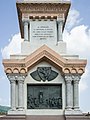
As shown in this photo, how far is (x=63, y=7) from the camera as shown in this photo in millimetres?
23953

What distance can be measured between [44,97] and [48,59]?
2.16 meters

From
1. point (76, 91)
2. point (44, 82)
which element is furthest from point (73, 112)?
point (44, 82)

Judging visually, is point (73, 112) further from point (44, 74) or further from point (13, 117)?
point (13, 117)

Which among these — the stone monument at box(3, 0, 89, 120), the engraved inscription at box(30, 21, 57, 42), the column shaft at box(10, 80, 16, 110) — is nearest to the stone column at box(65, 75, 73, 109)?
the stone monument at box(3, 0, 89, 120)

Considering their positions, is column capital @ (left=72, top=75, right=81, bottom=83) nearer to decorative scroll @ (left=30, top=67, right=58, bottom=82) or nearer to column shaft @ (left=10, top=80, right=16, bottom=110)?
decorative scroll @ (left=30, top=67, right=58, bottom=82)

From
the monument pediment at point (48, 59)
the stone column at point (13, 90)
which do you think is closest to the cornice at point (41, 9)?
the monument pediment at point (48, 59)

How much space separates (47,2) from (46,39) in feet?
7.25

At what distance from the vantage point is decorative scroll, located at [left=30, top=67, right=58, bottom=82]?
22766 millimetres

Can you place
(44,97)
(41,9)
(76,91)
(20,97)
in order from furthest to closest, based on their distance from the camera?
(41,9) → (44,97) → (76,91) → (20,97)

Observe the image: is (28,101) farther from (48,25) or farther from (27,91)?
(48,25)

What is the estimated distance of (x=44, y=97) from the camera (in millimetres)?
22562

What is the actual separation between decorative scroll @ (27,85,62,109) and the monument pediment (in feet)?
3.68

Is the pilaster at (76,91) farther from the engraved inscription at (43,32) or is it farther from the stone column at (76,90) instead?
the engraved inscription at (43,32)

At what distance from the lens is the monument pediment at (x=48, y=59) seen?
22500 millimetres
